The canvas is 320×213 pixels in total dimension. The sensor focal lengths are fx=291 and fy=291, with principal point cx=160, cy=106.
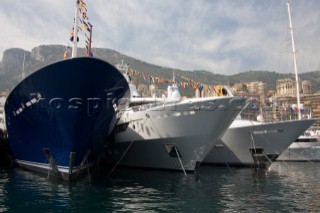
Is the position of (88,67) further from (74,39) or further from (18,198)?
(18,198)

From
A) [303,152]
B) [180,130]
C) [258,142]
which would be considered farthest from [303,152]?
[180,130]

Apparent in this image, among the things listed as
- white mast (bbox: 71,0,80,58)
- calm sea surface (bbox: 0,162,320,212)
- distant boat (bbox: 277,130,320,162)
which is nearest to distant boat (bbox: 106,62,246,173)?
calm sea surface (bbox: 0,162,320,212)

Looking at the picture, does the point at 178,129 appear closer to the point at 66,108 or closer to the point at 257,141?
the point at 66,108

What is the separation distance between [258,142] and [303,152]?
12466 mm

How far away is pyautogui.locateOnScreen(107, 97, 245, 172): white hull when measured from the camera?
1731 cm

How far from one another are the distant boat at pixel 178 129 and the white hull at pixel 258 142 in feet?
18.2

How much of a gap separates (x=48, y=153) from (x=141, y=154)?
6752 millimetres

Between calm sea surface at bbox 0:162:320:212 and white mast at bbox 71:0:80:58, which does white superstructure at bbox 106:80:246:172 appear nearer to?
calm sea surface at bbox 0:162:320:212

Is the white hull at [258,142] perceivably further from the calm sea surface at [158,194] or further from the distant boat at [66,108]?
the distant boat at [66,108]

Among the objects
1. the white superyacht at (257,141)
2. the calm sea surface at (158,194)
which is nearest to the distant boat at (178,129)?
the calm sea surface at (158,194)

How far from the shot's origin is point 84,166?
1591cm

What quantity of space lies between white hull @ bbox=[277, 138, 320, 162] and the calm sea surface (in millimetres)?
15994

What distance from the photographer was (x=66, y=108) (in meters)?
14.0

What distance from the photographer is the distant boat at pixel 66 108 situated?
13.5 metres
